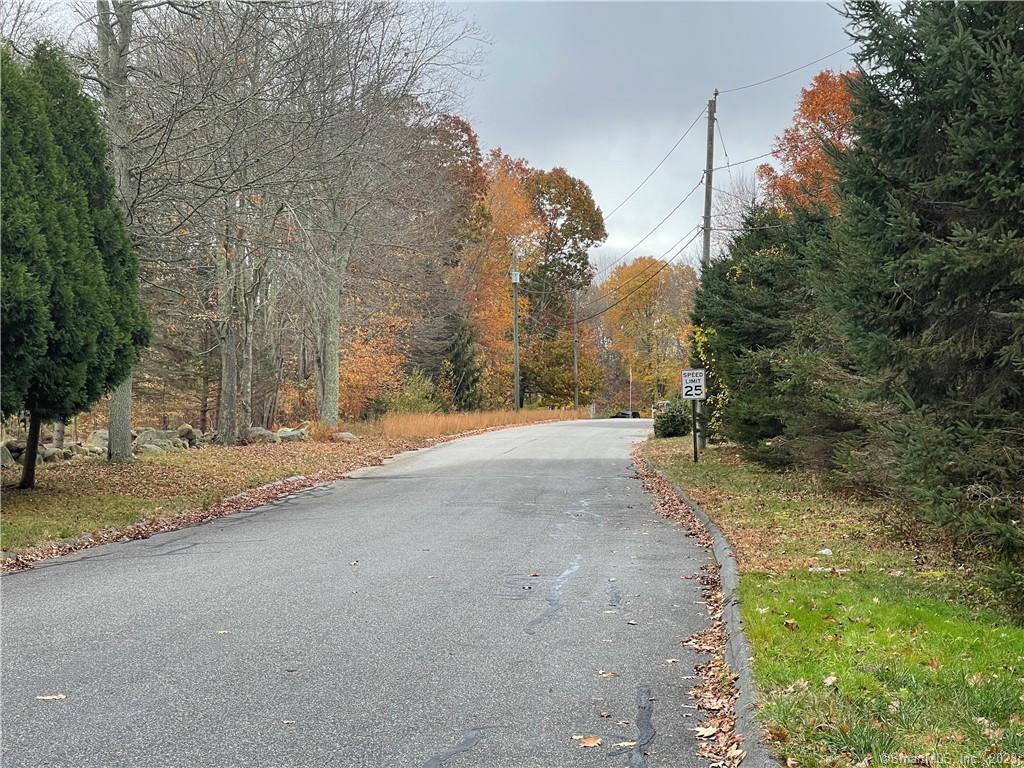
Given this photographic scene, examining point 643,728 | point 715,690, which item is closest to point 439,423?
point 715,690

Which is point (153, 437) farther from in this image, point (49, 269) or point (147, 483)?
point (49, 269)

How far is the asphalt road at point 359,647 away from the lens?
14.5 feet

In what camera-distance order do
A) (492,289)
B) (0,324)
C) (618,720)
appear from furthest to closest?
(492,289) → (0,324) → (618,720)

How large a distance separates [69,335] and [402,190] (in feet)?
64.2

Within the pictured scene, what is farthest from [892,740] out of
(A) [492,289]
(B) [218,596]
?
(A) [492,289]

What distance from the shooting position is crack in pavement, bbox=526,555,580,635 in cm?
672

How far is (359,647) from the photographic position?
19.8ft

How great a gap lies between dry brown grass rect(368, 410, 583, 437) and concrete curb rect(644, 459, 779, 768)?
22200 mm

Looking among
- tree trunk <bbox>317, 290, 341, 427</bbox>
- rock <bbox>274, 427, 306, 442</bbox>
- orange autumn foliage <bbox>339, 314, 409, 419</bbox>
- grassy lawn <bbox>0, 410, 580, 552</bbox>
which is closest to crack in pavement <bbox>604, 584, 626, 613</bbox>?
grassy lawn <bbox>0, 410, 580, 552</bbox>

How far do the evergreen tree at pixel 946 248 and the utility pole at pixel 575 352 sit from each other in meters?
50.5

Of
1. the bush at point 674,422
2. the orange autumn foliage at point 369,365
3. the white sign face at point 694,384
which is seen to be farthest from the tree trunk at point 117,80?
the orange autumn foliage at point 369,365

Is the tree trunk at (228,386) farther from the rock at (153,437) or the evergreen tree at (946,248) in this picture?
the evergreen tree at (946,248)

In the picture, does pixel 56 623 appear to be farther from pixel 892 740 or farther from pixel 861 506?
pixel 861 506

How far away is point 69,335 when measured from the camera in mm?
11562
